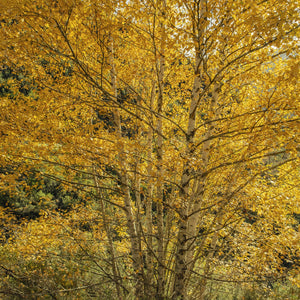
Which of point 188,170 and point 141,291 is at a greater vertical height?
point 188,170

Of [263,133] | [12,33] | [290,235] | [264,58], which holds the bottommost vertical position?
[290,235]

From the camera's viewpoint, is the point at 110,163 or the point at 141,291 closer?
the point at 110,163

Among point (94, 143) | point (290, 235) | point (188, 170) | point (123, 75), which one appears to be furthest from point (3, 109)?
point (290, 235)

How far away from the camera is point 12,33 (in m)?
3.44

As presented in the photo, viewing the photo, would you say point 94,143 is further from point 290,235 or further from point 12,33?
point 290,235

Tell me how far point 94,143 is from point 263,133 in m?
2.16

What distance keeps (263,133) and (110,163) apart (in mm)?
2077

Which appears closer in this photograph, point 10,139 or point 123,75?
point 10,139

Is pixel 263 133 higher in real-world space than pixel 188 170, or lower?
higher

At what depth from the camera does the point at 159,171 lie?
3.46 metres

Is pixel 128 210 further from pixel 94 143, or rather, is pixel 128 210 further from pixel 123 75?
pixel 123 75

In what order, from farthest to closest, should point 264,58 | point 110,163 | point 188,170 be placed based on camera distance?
point 110,163 → point 188,170 → point 264,58

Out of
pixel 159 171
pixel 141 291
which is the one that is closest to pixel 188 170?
pixel 159 171

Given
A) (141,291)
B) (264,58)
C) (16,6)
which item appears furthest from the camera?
(141,291)
